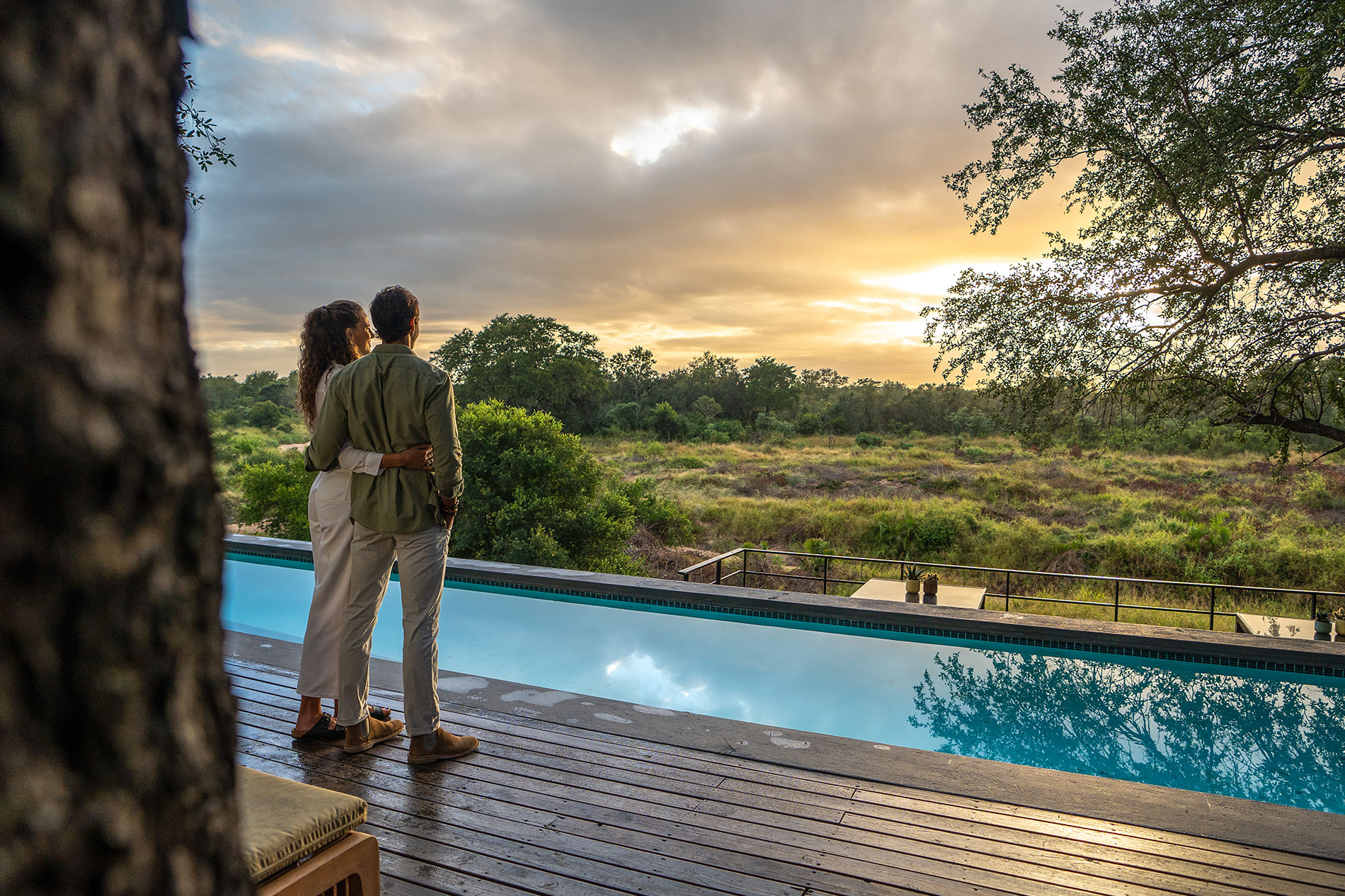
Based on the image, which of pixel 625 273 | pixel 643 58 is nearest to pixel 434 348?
pixel 625 273

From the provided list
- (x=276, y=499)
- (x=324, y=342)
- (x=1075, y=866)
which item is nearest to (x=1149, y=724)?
(x=1075, y=866)

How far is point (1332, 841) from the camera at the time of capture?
2068 mm

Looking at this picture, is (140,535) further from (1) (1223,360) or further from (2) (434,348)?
(2) (434,348)

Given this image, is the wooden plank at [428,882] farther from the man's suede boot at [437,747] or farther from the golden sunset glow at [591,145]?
the golden sunset glow at [591,145]

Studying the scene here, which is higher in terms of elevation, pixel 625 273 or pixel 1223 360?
pixel 625 273

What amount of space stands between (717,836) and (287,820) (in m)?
1.10

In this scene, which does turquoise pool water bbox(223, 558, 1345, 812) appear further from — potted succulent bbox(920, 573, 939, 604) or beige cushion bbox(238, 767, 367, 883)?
beige cushion bbox(238, 767, 367, 883)

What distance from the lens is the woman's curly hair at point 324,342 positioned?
2604 millimetres

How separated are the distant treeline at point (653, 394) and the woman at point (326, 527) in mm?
16415

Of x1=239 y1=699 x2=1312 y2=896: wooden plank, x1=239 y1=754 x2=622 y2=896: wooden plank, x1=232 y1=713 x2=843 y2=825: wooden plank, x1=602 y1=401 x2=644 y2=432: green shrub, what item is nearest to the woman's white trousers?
x1=232 y1=713 x2=843 y2=825: wooden plank

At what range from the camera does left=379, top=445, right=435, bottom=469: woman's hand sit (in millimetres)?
2381

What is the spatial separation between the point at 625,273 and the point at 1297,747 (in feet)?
43.1

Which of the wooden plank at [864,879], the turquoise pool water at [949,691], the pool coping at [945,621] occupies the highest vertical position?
the wooden plank at [864,879]

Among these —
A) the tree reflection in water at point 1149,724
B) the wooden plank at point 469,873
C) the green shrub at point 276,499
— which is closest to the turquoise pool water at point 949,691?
the tree reflection in water at point 1149,724
